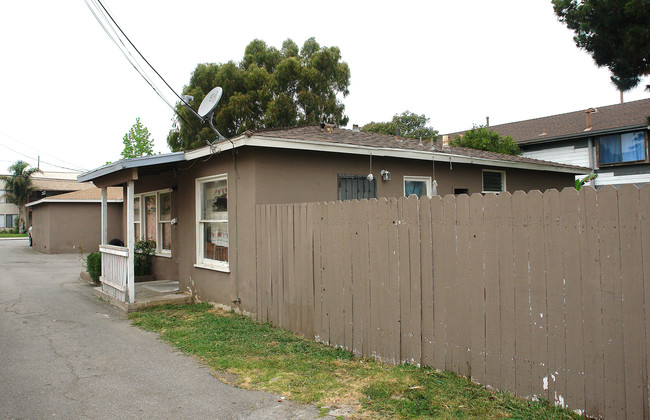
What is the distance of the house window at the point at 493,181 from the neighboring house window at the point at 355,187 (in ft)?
12.2

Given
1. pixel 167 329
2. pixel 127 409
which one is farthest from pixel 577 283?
pixel 167 329

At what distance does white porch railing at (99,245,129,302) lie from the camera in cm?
903

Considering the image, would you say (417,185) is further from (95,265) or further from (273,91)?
(273,91)

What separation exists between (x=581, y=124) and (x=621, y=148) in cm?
320

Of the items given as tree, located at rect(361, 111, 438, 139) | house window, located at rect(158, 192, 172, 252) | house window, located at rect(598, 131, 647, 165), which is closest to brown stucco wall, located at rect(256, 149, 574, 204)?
house window, located at rect(158, 192, 172, 252)

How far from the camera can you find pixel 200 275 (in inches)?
372

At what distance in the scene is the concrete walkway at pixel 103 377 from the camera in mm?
4262

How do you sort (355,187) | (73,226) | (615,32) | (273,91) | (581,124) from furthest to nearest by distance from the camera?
(273,91)
(73,226)
(581,124)
(615,32)
(355,187)

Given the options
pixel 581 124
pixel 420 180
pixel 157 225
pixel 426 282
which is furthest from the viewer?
pixel 581 124

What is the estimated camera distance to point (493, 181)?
1197cm

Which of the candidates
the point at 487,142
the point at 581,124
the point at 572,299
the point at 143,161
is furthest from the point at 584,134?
the point at 572,299

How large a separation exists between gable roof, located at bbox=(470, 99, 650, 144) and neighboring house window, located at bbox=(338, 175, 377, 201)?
16.5m

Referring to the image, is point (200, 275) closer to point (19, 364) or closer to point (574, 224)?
point (19, 364)

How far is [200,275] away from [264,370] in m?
4.65
